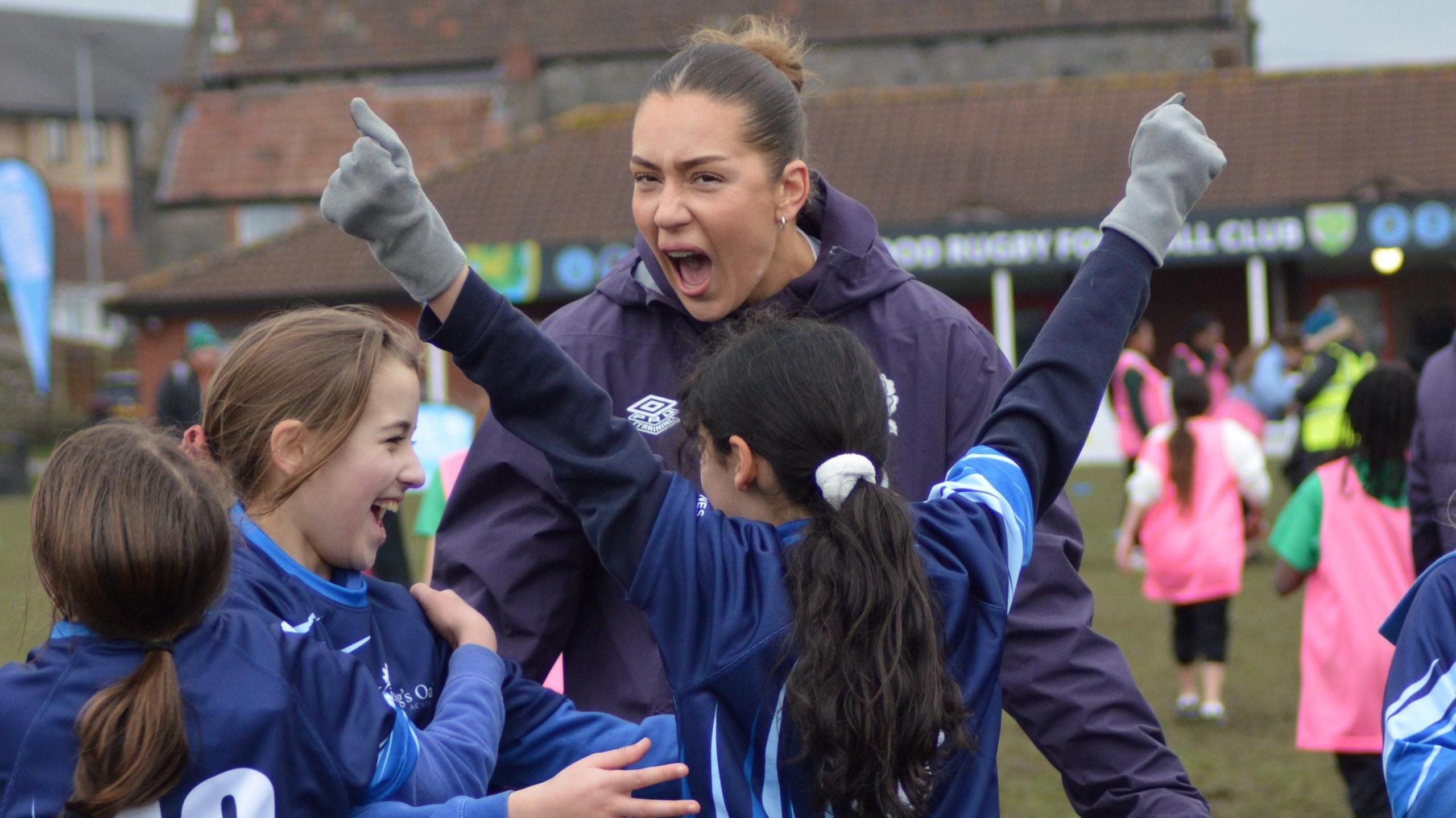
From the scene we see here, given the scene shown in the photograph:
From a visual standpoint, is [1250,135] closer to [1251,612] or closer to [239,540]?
[1251,612]

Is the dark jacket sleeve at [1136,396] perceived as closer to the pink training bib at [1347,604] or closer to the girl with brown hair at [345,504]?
the pink training bib at [1347,604]

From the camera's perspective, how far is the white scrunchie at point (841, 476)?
78.3 inches

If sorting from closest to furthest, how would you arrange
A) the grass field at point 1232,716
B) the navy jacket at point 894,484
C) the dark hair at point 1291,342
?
the navy jacket at point 894,484 < the grass field at point 1232,716 < the dark hair at point 1291,342

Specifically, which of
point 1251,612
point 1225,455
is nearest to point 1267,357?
point 1251,612

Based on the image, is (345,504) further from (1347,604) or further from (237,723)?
(1347,604)

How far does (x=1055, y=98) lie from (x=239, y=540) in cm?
2562

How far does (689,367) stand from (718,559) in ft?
2.33

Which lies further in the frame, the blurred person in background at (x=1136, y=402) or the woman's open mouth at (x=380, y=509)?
the blurred person in background at (x=1136, y=402)

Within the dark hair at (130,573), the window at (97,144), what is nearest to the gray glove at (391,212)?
the dark hair at (130,573)

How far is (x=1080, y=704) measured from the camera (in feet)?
8.01

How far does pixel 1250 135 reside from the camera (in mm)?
24656

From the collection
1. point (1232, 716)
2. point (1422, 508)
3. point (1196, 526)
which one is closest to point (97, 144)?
point (1196, 526)

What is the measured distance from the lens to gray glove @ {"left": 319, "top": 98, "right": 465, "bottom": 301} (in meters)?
1.83

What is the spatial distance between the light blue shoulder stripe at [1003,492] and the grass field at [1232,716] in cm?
136
